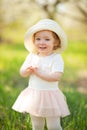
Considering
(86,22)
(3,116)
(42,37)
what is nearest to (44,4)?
(86,22)

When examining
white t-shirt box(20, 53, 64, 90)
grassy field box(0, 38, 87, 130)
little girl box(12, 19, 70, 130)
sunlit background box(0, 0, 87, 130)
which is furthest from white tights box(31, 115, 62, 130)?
sunlit background box(0, 0, 87, 130)

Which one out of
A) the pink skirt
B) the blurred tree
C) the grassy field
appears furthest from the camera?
the blurred tree

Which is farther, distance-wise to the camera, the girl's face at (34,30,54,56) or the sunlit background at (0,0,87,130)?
the sunlit background at (0,0,87,130)

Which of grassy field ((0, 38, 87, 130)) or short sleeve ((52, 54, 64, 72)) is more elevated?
short sleeve ((52, 54, 64, 72))

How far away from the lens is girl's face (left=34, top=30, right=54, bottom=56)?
9.02 feet

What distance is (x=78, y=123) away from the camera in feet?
10.6

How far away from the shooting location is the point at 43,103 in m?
2.67

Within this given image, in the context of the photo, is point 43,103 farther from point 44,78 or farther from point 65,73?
point 65,73

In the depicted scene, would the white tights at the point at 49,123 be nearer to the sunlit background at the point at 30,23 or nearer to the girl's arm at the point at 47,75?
the girl's arm at the point at 47,75

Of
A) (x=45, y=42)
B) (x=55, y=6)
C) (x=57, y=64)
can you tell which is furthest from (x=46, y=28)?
(x=55, y=6)

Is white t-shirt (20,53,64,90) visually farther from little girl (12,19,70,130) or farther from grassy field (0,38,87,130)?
grassy field (0,38,87,130)

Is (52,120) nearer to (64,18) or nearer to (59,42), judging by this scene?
(59,42)

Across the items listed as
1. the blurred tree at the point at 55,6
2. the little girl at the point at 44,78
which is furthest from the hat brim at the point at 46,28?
the blurred tree at the point at 55,6

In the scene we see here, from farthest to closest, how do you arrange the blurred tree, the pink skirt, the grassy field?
the blurred tree < the grassy field < the pink skirt
